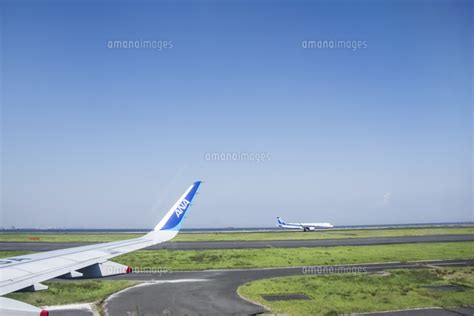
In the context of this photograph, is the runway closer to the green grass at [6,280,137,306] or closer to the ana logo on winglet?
the green grass at [6,280,137,306]

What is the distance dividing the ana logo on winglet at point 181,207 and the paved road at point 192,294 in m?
6.05

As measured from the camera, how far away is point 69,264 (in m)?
9.98

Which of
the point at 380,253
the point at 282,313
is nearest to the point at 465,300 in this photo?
the point at 282,313

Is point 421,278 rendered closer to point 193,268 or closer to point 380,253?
point 380,253

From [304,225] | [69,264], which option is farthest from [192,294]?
[304,225]

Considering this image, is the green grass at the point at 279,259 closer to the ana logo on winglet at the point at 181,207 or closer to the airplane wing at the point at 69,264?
the airplane wing at the point at 69,264

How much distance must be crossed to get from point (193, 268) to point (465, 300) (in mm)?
19515

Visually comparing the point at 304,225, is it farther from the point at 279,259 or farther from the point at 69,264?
the point at 69,264

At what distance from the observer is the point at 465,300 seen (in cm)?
1838

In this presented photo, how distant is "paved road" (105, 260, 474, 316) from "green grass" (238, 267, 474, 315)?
1.38 meters

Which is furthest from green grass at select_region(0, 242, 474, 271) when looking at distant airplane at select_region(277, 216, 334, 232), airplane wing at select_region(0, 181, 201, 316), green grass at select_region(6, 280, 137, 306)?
distant airplane at select_region(277, 216, 334, 232)

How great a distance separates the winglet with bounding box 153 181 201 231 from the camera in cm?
1254

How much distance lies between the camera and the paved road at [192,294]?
1677 centimetres

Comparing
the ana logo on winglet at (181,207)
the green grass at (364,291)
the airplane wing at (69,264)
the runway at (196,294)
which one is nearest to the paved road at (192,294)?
the runway at (196,294)
